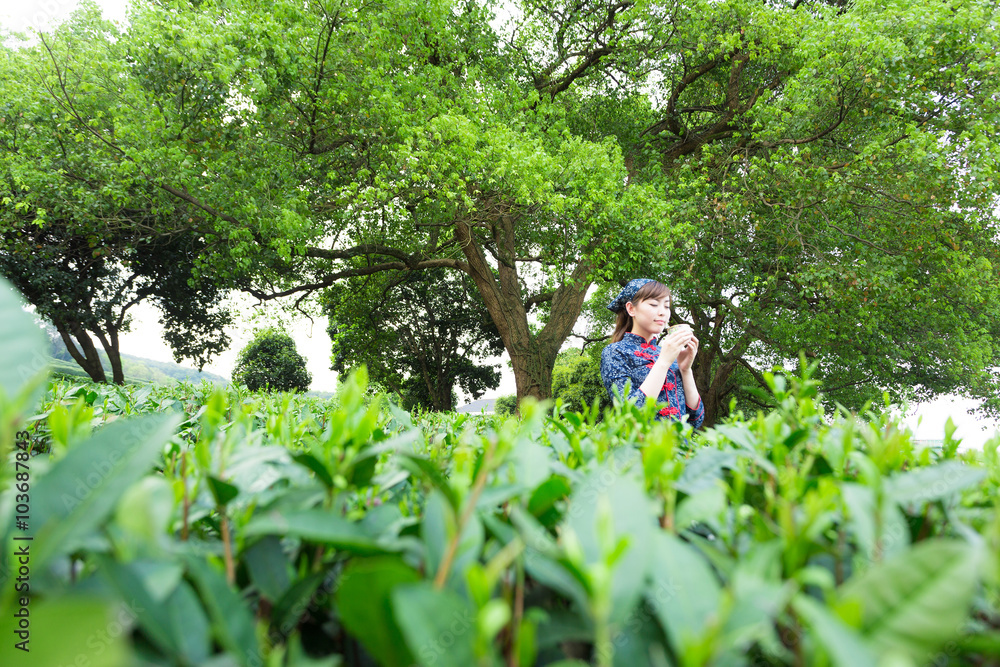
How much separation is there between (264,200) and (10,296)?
958cm

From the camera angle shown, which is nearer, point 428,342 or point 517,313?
point 517,313

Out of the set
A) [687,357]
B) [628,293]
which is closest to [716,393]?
[628,293]

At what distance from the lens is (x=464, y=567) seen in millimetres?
572

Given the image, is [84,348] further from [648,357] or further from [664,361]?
[664,361]

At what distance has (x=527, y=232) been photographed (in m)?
15.2

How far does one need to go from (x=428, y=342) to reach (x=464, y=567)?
22.9 metres

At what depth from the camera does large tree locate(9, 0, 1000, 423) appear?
8.48 m

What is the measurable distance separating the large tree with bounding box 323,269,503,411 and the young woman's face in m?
14.6

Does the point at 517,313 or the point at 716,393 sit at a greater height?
the point at 517,313

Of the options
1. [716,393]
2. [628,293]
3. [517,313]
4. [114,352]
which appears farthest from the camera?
[114,352]

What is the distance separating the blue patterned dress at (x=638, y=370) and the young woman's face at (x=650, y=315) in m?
0.13

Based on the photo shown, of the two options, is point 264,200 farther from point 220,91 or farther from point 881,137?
point 881,137

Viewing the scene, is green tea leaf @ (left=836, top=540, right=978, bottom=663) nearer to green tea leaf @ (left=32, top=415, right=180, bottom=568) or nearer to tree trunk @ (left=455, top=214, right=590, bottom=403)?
green tea leaf @ (left=32, top=415, right=180, bottom=568)

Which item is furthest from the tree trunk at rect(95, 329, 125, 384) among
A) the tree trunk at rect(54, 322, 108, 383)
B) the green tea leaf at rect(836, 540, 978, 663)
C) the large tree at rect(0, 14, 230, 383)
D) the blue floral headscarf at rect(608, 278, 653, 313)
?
the green tea leaf at rect(836, 540, 978, 663)
